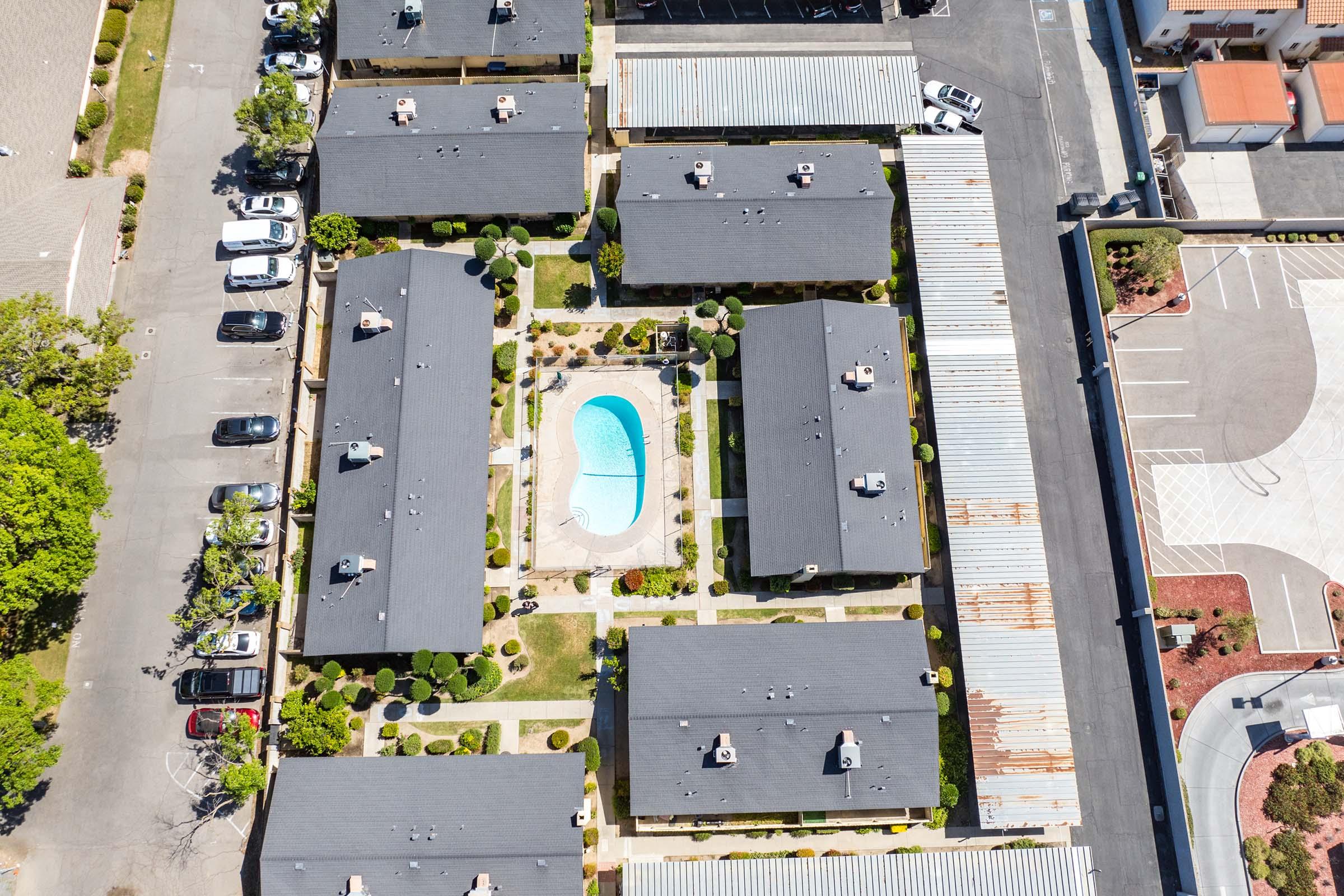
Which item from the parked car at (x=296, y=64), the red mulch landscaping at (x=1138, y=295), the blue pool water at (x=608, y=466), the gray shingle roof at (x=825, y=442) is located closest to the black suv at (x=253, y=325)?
the parked car at (x=296, y=64)

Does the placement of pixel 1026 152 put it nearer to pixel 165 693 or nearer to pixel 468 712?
pixel 468 712

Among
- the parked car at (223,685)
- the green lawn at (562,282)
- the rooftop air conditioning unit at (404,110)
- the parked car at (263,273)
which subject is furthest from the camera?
the green lawn at (562,282)

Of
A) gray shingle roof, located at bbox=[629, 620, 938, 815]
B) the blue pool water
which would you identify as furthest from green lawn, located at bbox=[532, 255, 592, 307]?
gray shingle roof, located at bbox=[629, 620, 938, 815]

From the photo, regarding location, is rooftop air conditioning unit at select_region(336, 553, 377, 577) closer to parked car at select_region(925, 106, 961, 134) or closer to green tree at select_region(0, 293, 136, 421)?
green tree at select_region(0, 293, 136, 421)

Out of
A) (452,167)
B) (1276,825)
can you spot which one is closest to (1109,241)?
(1276,825)

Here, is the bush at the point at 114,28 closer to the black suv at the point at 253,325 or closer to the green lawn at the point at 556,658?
the black suv at the point at 253,325

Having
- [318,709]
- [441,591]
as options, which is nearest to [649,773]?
[441,591]

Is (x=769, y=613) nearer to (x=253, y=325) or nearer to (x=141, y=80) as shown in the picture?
(x=253, y=325)
